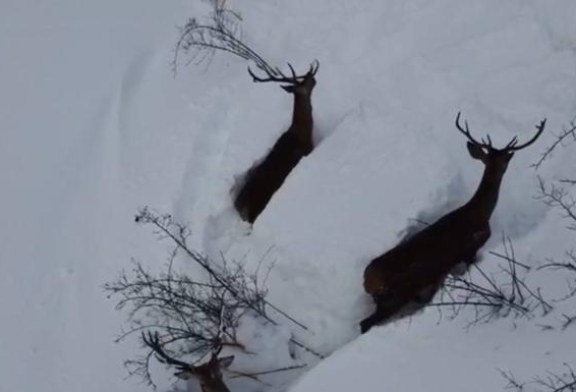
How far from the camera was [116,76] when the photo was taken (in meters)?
9.27

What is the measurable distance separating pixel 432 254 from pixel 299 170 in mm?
1451

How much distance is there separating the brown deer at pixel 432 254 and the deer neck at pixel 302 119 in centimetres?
131

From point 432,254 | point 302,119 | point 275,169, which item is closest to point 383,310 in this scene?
point 432,254

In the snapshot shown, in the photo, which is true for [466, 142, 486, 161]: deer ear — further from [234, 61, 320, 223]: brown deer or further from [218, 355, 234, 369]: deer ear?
[218, 355, 234, 369]: deer ear

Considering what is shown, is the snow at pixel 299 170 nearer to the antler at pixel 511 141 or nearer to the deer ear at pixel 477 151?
the antler at pixel 511 141

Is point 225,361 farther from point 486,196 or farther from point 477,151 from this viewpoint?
point 477,151

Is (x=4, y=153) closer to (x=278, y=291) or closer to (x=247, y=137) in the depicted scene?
(x=247, y=137)

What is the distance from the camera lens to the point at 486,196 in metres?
6.81

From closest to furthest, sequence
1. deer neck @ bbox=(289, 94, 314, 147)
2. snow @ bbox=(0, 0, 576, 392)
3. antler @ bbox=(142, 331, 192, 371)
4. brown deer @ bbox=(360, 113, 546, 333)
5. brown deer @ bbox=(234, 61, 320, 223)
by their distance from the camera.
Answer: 1. antler @ bbox=(142, 331, 192, 371)
2. brown deer @ bbox=(360, 113, 546, 333)
3. snow @ bbox=(0, 0, 576, 392)
4. deer neck @ bbox=(289, 94, 314, 147)
5. brown deer @ bbox=(234, 61, 320, 223)

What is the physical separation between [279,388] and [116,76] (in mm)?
3485

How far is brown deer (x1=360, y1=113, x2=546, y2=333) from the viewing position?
6.86 m

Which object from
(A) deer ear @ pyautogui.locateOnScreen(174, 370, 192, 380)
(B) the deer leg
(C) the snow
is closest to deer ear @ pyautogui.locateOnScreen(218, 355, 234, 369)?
(A) deer ear @ pyautogui.locateOnScreen(174, 370, 192, 380)

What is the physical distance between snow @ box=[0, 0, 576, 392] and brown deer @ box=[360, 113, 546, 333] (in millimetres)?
211

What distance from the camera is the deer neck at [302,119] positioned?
7664 mm
